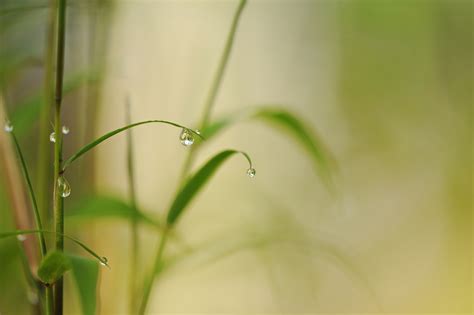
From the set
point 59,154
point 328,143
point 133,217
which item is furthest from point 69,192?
point 328,143

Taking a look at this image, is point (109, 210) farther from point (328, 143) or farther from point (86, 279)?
point (328, 143)

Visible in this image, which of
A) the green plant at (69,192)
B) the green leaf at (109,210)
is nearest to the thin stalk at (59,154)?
the green plant at (69,192)

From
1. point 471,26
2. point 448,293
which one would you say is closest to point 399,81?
point 471,26

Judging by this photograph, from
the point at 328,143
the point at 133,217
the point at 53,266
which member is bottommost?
the point at 53,266

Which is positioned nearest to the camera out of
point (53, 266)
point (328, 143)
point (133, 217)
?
point (53, 266)

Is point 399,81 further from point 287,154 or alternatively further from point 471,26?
point 287,154

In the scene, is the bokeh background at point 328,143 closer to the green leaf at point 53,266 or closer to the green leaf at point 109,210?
the green leaf at point 109,210

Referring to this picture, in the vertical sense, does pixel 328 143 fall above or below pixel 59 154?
above

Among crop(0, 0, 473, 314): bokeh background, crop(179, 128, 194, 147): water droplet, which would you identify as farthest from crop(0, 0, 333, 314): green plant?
crop(0, 0, 473, 314): bokeh background
